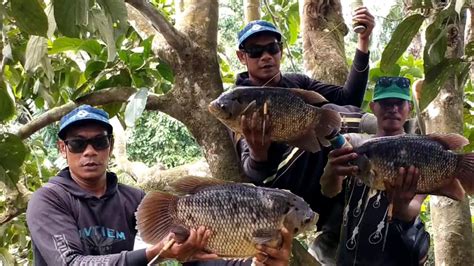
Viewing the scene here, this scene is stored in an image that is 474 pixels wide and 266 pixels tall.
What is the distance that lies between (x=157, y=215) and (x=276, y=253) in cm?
39

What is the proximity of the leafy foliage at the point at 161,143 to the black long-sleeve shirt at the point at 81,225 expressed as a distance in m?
8.81

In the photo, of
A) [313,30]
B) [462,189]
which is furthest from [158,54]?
[462,189]

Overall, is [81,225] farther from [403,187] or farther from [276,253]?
[403,187]

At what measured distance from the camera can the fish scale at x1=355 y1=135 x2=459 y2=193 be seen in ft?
6.39

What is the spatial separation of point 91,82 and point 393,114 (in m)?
1.45

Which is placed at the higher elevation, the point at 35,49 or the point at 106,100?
the point at 35,49

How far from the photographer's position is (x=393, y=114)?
238cm

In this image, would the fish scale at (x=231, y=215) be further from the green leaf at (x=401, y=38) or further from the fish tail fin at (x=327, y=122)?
the green leaf at (x=401, y=38)

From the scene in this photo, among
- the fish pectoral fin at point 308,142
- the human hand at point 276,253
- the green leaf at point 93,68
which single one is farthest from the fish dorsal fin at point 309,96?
the green leaf at point 93,68

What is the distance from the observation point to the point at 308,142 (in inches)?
82.5

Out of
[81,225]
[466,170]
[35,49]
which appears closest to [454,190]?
[466,170]

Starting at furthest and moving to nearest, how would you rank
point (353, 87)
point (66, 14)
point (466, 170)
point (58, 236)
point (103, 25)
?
point (353, 87) → point (58, 236) → point (466, 170) → point (103, 25) → point (66, 14)

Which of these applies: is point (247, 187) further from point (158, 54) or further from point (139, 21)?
point (139, 21)

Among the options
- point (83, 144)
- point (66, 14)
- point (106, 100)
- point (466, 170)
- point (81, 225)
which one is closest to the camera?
point (66, 14)
